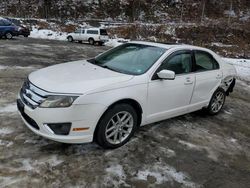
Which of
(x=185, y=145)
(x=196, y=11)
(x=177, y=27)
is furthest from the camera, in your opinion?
(x=196, y=11)

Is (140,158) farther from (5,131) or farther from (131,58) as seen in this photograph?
(5,131)

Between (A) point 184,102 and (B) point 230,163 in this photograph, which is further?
(A) point 184,102

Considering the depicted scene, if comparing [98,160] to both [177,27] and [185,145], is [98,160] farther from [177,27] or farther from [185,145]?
[177,27]

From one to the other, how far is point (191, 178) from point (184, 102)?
70.0 inches

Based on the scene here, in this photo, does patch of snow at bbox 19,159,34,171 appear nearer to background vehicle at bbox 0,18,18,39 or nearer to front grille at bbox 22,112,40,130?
front grille at bbox 22,112,40,130

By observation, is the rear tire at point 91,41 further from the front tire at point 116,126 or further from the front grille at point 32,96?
the front tire at point 116,126

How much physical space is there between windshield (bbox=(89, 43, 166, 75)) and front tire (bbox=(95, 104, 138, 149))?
2.21 ft

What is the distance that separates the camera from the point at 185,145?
193 inches

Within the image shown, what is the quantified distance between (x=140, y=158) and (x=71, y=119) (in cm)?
115

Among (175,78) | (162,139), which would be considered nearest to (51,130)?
(162,139)

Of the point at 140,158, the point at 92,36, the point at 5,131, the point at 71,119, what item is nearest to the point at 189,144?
the point at 140,158

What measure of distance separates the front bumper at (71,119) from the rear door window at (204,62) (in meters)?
2.51

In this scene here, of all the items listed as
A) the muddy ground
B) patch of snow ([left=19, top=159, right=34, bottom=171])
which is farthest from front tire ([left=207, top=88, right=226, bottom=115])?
patch of snow ([left=19, top=159, right=34, bottom=171])

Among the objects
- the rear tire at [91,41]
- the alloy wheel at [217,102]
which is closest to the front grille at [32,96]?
the alloy wheel at [217,102]
